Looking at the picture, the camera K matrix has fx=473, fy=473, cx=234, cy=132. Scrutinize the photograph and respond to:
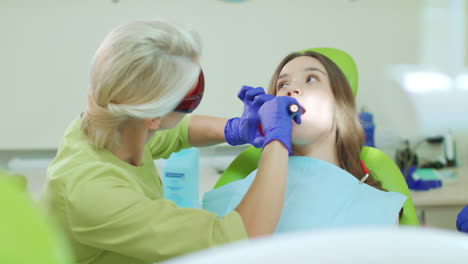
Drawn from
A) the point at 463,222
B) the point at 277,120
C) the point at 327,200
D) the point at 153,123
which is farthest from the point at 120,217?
the point at 463,222

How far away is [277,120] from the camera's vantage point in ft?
4.05

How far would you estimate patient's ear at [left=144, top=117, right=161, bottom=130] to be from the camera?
1.14 meters

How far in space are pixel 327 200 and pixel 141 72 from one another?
26.8 inches

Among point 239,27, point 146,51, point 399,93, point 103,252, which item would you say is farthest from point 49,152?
point 399,93

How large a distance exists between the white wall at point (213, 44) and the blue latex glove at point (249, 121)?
0.66 metres

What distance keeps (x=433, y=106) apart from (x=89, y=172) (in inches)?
80.6

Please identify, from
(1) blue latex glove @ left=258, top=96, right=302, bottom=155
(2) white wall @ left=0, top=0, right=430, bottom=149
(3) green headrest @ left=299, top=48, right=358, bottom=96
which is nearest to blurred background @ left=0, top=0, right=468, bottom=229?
(2) white wall @ left=0, top=0, right=430, bottom=149

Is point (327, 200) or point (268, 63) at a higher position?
point (268, 63)

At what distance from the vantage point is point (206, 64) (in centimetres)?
231

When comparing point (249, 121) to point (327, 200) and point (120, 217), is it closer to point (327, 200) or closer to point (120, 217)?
point (327, 200)

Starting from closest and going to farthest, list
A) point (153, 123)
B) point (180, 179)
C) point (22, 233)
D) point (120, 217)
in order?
1. point (22, 233)
2. point (120, 217)
3. point (153, 123)
4. point (180, 179)

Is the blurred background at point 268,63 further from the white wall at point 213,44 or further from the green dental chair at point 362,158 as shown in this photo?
the green dental chair at point 362,158

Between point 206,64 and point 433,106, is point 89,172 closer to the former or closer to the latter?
point 206,64

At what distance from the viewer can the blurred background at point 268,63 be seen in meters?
2.19
